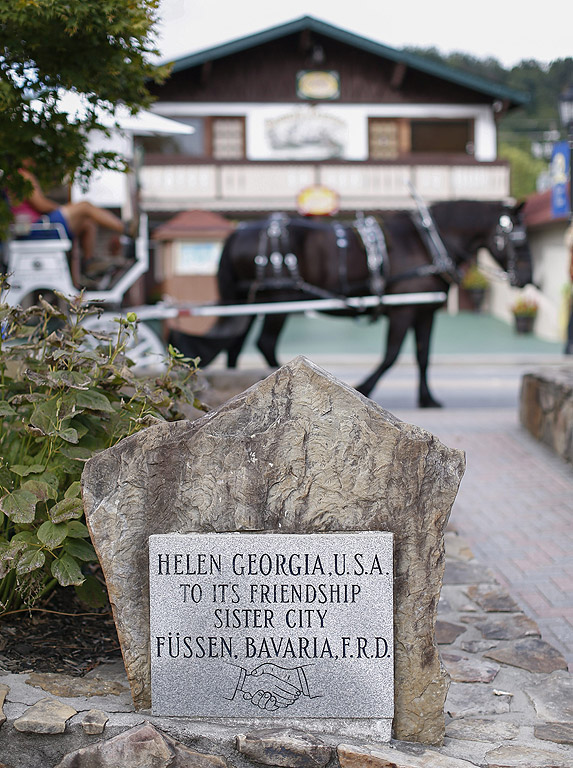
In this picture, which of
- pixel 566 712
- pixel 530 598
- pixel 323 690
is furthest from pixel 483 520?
pixel 323 690

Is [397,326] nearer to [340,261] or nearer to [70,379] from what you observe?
[340,261]

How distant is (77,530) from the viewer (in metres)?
3.03

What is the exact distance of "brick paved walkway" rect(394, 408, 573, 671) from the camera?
416 cm

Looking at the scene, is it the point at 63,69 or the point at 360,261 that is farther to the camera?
the point at 360,261

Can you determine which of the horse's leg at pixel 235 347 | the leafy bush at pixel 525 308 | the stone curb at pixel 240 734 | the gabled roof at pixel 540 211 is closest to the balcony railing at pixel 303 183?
the gabled roof at pixel 540 211

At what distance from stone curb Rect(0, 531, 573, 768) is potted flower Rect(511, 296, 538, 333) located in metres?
20.3

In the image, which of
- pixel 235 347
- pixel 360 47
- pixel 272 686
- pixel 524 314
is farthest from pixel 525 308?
pixel 272 686

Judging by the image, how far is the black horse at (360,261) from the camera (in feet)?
30.0

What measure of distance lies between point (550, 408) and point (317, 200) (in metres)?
15.8

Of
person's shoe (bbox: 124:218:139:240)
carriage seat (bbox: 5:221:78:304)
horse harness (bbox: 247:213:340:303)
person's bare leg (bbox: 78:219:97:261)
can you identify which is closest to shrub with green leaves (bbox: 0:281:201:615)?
carriage seat (bbox: 5:221:78:304)

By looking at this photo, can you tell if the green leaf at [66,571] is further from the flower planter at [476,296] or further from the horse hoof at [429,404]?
the flower planter at [476,296]

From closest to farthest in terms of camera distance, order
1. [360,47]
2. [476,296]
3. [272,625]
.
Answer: [272,625], [360,47], [476,296]

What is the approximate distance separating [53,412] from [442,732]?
162cm

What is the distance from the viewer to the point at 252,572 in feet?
8.96
